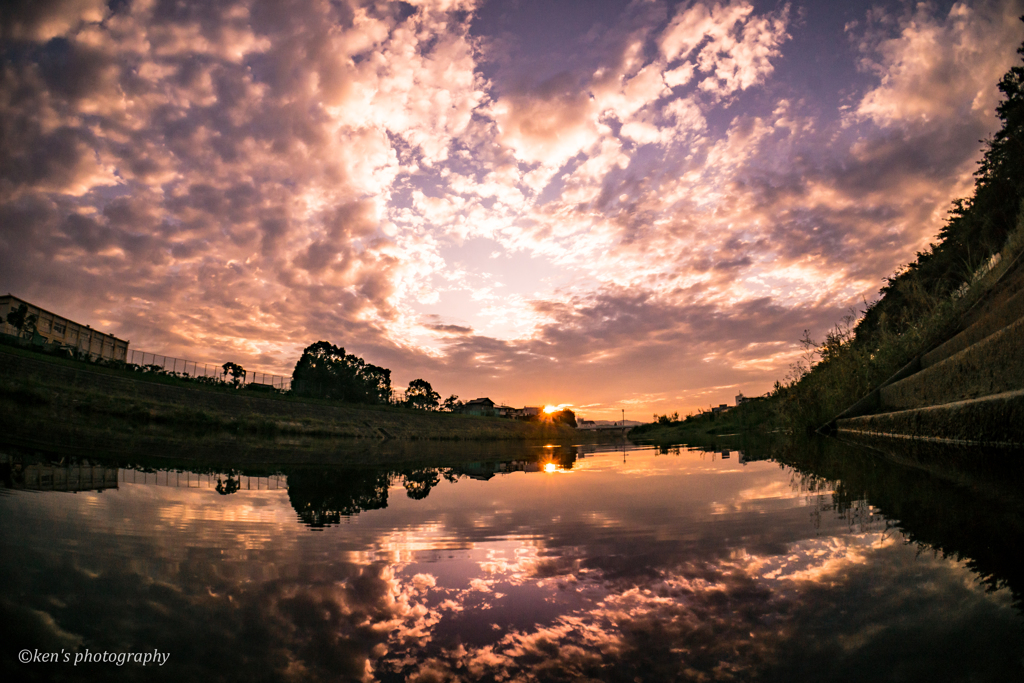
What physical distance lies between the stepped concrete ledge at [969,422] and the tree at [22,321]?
89997mm

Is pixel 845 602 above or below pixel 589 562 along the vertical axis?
above

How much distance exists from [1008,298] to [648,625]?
8.34m

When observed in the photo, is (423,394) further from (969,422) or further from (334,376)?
(969,422)

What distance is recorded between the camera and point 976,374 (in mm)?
5668

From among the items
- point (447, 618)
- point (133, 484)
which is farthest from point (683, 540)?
point (133, 484)

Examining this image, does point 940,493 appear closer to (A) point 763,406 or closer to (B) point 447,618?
(B) point 447,618

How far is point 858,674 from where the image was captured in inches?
33.4

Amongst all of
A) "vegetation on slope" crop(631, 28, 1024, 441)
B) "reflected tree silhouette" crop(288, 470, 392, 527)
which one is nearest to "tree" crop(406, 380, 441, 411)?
"vegetation on slope" crop(631, 28, 1024, 441)

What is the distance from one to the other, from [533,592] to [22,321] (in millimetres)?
89180

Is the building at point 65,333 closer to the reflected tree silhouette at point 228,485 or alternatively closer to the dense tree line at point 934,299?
the reflected tree silhouette at point 228,485

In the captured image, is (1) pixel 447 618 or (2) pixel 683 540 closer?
(1) pixel 447 618

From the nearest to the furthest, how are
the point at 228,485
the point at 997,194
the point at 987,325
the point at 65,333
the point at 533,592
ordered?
the point at 533,592
the point at 228,485
the point at 987,325
the point at 997,194
the point at 65,333

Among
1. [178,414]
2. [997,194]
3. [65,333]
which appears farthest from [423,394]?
[997,194]

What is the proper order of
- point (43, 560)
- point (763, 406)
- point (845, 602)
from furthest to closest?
1. point (763, 406)
2. point (43, 560)
3. point (845, 602)
